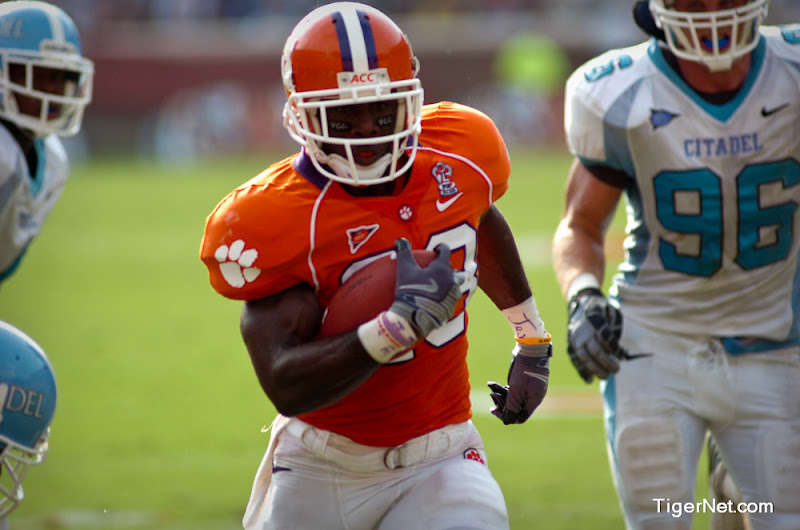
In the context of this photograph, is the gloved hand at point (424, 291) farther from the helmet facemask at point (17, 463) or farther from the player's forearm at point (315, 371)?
the helmet facemask at point (17, 463)

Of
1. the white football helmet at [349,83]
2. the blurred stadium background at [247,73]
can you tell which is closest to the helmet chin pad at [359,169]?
the white football helmet at [349,83]

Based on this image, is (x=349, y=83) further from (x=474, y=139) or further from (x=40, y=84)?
(x=40, y=84)

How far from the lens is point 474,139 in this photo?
10.4 feet

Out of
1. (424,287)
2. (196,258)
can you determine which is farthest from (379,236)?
(196,258)

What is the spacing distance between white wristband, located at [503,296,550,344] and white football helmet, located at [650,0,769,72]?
36.2 inches

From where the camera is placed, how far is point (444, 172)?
306 cm

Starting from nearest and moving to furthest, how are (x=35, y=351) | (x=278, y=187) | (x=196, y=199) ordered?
(x=278, y=187) < (x=35, y=351) < (x=196, y=199)

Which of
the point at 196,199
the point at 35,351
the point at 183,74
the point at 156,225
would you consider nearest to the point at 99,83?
the point at 183,74

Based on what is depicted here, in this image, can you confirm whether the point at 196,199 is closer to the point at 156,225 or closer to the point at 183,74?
the point at 156,225

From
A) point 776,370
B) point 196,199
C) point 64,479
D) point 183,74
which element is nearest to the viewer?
point 776,370

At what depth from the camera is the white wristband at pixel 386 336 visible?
266 cm

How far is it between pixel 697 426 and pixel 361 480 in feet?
3.65

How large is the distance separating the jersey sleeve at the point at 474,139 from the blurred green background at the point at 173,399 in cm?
226

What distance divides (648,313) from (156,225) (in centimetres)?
1146
